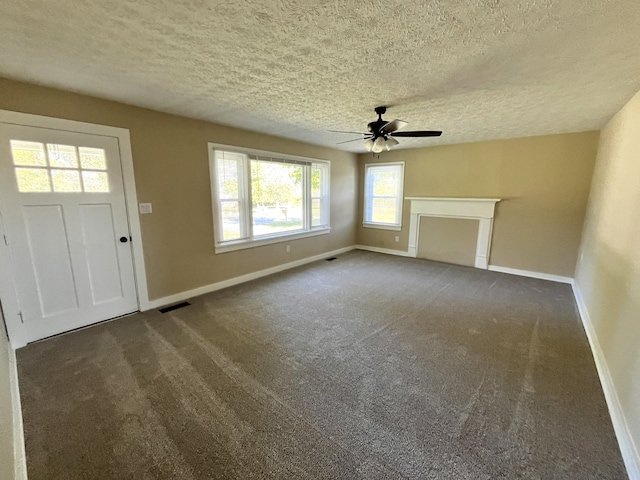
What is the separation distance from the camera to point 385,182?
20.2ft

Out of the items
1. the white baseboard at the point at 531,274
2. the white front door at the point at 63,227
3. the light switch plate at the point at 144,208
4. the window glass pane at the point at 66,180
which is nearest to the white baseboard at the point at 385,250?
the white baseboard at the point at 531,274

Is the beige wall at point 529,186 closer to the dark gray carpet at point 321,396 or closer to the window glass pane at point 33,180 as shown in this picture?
the dark gray carpet at point 321,396

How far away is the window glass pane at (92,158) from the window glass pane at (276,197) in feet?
→ 6.20

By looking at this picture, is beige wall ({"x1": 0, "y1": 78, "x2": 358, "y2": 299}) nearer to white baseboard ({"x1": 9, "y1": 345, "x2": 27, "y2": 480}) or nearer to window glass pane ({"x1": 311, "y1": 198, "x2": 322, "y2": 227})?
white baseboard ({"x1": 9, "y1": 345, "x2": 27, "y2": 480})

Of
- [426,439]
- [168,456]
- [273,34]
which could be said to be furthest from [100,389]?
[273,34]

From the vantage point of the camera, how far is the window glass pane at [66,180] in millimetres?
2562

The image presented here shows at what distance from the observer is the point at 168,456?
145 cm

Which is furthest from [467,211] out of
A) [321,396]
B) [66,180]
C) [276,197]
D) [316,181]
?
[66,180]

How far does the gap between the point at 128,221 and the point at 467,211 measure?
17.7 feet

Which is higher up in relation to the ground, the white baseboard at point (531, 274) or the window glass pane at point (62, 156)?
the window glass pane at point (62, 156)

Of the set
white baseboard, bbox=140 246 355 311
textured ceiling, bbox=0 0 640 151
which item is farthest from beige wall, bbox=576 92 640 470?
white baseboard, bbox=140 246 355 311

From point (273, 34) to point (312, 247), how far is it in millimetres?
4149

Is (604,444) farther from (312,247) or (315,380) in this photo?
(312,247)

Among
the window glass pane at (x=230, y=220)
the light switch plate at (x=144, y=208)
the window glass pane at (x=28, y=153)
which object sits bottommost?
the window glass pane at (x=230, y=220)
